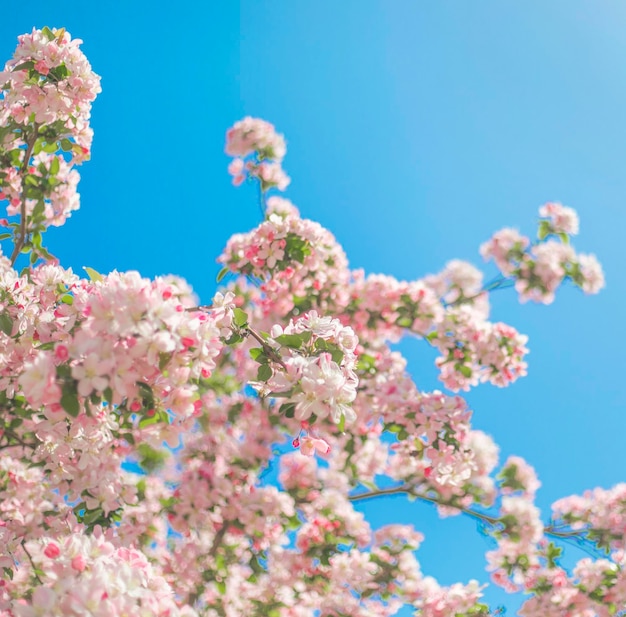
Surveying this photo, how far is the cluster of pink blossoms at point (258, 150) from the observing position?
6.19 metres

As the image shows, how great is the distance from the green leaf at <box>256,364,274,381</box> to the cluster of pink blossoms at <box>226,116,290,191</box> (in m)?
4.54

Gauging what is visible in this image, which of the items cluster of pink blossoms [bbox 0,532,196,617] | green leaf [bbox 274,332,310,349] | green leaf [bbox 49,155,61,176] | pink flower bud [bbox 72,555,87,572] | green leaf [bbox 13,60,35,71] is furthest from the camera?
green leaf [bbox 49,155,61,176]

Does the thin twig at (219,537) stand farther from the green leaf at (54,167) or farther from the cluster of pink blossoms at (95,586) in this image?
the cluster of pink blossoms at (95,586)

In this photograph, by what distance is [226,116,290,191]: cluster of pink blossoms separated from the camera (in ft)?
20.3

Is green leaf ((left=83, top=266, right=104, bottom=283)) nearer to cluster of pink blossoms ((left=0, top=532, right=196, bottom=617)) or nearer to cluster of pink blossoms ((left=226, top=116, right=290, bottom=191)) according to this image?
cluster of pink blossoms ((left=0, top=532, right=196, bottom=617))

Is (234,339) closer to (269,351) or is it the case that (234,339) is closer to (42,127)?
(269,351)

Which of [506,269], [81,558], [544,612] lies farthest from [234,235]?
[544,612]

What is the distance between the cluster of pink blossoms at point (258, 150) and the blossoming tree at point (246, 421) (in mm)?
22

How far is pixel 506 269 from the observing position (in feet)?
21.8

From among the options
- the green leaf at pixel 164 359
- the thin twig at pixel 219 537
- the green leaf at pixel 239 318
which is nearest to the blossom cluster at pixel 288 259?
the green leaf at pixel 239 318

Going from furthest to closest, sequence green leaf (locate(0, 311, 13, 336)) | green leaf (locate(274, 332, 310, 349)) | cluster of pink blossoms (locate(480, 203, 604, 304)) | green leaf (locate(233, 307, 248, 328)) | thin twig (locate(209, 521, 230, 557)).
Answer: cluster of pink blossoms (locate(480, 203, 604, 304)) → thin twig (locate(209, 521, 230, 557)) → green leaf (locate(0, 311, 13, 336)) → green leaf (locate(233, 307, 248, 328)) → green leaf (locate(274, 332, 310, 349))

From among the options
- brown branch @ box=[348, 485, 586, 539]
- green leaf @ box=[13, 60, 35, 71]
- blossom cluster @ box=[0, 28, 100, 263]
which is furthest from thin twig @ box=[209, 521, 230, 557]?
green leaf @ box=[13, 60, 35, 71]

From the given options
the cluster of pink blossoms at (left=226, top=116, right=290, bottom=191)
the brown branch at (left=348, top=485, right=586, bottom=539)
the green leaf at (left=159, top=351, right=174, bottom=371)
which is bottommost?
the green leaf at (left=159, top=351, right=174, bottom=371)

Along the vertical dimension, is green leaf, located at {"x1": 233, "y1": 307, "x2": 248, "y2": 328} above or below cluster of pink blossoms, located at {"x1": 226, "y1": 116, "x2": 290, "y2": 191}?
below
